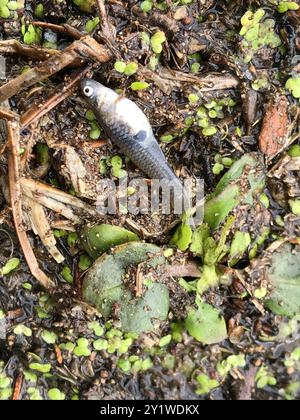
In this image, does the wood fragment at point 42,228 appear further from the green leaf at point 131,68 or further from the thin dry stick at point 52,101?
the green leaf at point 131,68

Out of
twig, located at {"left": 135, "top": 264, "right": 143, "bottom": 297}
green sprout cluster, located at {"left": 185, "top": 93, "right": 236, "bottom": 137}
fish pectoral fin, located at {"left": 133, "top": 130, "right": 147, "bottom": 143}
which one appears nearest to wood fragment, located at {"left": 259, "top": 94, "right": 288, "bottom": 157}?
green sprout cluster, located at {"left": 185, "top": 93, "right": 236, "bottom": 137}

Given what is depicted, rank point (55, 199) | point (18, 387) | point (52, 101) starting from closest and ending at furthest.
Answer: point (52, 101)
point (55, 199)
point (18, 387)

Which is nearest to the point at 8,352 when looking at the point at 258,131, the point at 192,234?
the point at 192,234

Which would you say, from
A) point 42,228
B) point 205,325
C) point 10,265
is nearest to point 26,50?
point 42,228

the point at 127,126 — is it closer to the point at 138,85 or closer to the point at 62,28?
the point at 138,85

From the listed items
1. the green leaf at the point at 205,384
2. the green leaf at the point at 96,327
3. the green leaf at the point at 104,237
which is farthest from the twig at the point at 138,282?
the green leaf at the point at 205,384

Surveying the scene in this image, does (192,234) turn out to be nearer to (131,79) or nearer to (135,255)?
(135,255)
